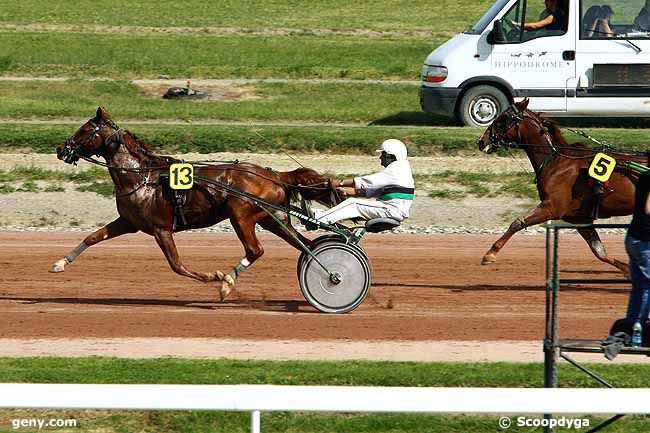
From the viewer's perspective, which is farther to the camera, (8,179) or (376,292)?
(8,179)

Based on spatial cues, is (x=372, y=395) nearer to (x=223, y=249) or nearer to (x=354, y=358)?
(x=354, y=358)

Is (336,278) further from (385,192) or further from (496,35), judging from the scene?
(496,35)

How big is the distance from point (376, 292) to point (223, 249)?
303cm

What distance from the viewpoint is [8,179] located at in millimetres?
18656

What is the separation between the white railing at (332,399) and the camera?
5.63m

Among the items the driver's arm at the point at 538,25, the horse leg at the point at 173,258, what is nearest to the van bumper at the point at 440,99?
the driver's arm at the point at 538,25

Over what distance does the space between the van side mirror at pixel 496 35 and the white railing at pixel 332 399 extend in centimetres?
1560

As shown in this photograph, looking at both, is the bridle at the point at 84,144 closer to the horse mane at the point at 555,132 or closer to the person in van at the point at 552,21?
the horse mane at the point at 555,132

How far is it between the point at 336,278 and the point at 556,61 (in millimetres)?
10336

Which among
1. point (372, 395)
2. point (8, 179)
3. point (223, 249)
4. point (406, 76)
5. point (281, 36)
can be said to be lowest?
point (372, 395)

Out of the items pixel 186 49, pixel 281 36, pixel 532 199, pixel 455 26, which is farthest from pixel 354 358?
pixel 455 26

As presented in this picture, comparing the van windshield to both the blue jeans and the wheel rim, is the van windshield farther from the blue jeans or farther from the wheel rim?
the blue jeans

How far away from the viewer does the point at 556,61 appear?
68.4 ft

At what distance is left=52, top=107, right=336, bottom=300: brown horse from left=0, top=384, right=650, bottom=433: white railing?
6117 mm
